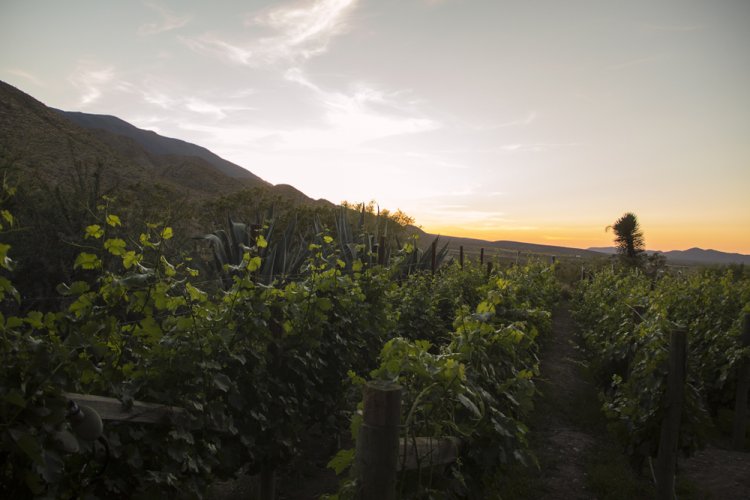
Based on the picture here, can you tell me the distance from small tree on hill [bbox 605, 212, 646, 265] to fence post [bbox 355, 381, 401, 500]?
28964 millimetres

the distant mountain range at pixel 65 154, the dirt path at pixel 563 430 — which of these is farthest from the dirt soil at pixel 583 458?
the distant mountain range at pixel 65 154

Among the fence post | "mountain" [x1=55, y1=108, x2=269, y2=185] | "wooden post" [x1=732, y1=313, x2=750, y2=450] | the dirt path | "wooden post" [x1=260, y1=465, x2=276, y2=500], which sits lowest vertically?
the dirt path

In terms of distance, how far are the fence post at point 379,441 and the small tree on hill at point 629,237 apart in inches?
1140

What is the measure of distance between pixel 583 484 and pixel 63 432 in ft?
15.6

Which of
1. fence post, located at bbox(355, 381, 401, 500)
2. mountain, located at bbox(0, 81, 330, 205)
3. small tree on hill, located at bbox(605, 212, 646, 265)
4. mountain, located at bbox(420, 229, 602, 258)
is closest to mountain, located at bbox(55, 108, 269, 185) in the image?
mountain, located at bbox(420, 229, 602, 258)

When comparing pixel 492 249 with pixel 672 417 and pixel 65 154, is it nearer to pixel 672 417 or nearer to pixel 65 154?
pixel 65 154

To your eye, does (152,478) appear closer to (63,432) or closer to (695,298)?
(63,432)

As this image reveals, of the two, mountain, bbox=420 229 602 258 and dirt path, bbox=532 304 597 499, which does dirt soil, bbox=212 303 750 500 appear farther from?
mountain, bbox=420 229 602 258

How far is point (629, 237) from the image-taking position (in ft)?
90.5

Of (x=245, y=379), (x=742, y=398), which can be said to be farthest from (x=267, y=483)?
(x=742, y=398)

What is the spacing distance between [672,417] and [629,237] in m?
26.7

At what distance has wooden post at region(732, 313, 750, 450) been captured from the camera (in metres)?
5.92

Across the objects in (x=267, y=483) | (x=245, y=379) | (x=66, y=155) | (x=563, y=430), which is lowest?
(x=563, y=430)

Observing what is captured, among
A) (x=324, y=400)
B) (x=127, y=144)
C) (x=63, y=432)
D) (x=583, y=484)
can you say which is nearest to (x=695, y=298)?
(x=583, y=484)
